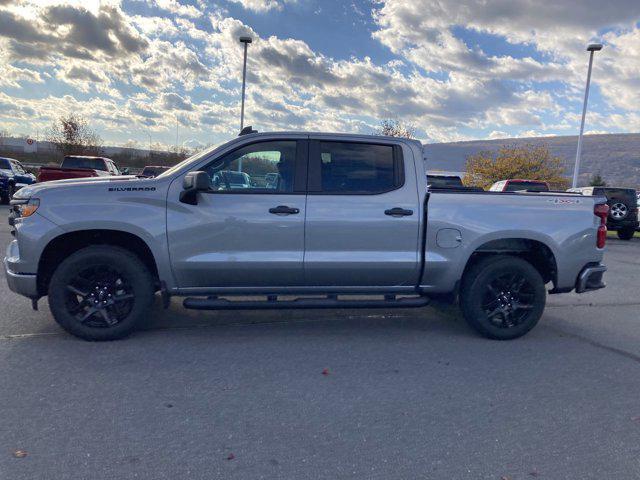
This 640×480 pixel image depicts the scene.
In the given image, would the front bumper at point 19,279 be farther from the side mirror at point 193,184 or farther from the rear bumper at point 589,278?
the rear bumper at point 589,278

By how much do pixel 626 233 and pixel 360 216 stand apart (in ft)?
52.9

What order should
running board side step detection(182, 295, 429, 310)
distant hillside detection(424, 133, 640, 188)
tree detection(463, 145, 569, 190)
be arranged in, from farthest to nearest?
distant hillside detection(424, 133, 640, 188) < tree detection(463, 145, 569, 190) < running board side step detection(182, 295, 429, 310)

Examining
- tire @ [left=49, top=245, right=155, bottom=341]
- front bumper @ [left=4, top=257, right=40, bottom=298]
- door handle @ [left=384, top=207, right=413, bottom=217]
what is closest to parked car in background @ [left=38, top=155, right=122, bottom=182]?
front bumper @ [left=4, top=257, right=40, bottom=298]

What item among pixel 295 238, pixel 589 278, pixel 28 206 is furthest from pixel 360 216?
pixel 28 206

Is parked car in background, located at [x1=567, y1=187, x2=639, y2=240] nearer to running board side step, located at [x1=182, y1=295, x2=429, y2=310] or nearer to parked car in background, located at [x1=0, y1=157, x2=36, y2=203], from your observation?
running board side step, located at [x1=182, y1=295, x2=429, y2=310]

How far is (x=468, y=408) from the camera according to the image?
3.67m

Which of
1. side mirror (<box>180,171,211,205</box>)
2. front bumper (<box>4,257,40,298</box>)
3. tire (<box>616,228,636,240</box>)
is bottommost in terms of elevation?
tire (<box>616,228,636,240</box>)

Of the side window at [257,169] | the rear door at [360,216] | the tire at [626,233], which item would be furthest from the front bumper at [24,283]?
the tire at [626,233]

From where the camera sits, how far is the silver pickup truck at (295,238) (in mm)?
4688

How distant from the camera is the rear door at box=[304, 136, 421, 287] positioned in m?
4.92

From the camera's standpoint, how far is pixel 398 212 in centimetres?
498

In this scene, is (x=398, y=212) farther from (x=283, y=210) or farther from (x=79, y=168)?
(x=79, y=168)

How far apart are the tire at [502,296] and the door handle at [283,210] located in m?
1.88

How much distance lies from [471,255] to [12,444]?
4186 mm
